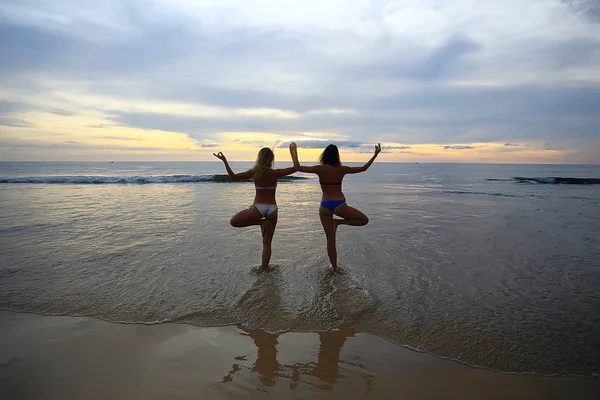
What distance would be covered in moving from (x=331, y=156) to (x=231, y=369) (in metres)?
4.01

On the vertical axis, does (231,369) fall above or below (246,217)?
below

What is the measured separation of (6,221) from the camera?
406 inches

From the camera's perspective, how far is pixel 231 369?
10.7 ft

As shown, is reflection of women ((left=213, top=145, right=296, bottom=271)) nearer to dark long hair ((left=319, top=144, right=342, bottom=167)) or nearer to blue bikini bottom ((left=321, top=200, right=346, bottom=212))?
dark long hair ((left=319, top=144, right=342, bottom=167))

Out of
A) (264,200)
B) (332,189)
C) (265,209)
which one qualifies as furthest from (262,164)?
(332,189)

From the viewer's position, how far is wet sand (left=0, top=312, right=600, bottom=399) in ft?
9.63

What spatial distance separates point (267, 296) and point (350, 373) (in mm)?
2016

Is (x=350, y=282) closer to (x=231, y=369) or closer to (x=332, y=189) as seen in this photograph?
(x=332, y=189)

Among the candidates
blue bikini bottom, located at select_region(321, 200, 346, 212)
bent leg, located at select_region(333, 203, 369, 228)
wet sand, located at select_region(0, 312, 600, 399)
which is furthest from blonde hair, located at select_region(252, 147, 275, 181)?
wet sand, located at select_region(0, 312, 600, 399)

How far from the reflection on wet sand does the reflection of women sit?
2.64 metres

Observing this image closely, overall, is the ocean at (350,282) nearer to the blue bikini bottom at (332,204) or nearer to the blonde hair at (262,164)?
the blue bikini bottom at (332,204)

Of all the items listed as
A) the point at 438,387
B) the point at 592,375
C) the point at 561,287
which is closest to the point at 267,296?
the point at 438,387

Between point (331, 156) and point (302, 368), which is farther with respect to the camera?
point (331, 156)

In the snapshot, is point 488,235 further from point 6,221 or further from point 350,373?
point 6,221
